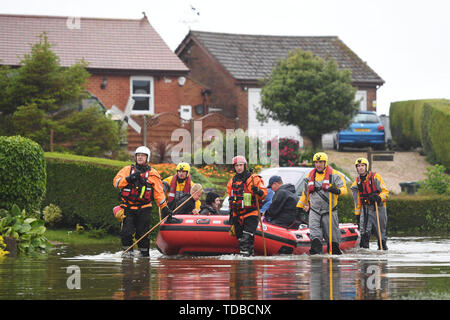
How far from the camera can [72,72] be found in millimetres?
27547

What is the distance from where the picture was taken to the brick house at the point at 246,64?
44.6 m

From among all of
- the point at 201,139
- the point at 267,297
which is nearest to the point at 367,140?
the point at 201,139

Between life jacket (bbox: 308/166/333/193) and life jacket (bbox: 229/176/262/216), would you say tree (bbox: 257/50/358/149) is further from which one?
life jacket (bbox: 229/176/262/216)

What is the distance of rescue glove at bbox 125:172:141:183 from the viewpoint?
52.6 ft

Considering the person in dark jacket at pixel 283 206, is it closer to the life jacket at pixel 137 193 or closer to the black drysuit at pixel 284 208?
the black drysuit at pixel 284 208

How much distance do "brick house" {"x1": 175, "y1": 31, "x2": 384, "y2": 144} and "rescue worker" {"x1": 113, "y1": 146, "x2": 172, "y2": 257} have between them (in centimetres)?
2733

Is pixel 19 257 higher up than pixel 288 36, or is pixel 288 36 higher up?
pixel 288 36

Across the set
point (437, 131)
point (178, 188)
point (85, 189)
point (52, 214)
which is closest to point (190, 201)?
point (178, 188)

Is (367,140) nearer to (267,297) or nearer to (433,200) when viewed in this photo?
(433,200)

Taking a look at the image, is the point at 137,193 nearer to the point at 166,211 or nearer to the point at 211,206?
the point at 166,211

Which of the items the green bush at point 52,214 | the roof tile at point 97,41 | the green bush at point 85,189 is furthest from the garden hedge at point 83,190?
the roof tile at point 97,41

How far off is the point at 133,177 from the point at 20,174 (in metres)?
3.26

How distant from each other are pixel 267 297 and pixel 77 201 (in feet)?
41.7
